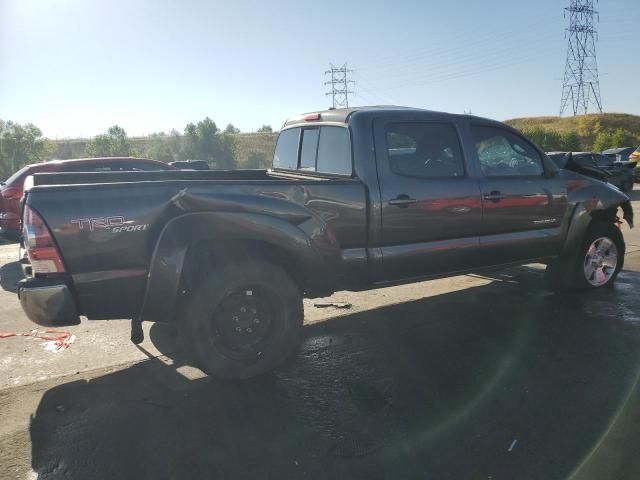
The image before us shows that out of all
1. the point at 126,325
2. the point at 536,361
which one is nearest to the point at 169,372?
the point at 126,325

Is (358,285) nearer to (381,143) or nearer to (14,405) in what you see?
(381,143)

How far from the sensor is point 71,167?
8.71 m

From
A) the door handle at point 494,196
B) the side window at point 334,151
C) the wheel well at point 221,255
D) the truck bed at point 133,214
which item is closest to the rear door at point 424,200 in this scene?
the door handle at point 494,196

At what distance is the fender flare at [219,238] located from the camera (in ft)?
10.8

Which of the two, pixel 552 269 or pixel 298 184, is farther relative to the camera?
pixel 552 269

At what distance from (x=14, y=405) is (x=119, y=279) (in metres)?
1.18

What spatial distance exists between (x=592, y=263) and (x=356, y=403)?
3.79m

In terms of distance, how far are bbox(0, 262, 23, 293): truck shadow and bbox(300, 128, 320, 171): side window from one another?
4.28m

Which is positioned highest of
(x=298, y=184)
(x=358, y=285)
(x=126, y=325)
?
(x=298, y=184)

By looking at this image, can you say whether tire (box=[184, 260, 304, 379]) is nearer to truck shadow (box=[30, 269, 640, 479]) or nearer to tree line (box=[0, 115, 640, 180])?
truck shadow (box=[30, 269, 640, 479])

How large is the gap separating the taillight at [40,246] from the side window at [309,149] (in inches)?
95.3

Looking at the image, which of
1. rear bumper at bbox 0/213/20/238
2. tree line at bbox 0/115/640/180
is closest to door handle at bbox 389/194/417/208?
rear bumper at bbox 0/213/20/238

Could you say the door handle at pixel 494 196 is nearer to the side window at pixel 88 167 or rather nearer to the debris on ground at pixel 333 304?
the debris on ground at pixel 333 304

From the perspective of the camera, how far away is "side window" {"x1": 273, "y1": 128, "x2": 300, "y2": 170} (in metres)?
5.16
